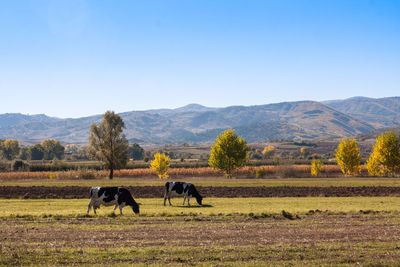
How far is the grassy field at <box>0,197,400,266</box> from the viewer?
15.5 meters

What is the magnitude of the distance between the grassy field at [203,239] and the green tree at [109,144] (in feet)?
188

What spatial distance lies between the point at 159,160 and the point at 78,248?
73.2 metres

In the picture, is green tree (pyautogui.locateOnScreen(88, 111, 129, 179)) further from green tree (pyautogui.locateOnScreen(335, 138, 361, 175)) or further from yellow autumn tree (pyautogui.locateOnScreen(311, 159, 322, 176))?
green tree (pyautogui.locateOnScreen(335, 138, 361, 175))

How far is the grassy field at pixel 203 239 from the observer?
15469mm

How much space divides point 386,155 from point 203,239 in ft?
275

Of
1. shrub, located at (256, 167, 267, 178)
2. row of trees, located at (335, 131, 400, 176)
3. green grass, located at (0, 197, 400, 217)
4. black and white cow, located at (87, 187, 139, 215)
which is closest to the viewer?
green grass, located at (0, 197, 400, 217)

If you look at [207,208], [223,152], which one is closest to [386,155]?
[223,152]

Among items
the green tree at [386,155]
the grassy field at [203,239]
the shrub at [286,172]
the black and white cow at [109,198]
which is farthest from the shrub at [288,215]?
the green tree at [386,155]

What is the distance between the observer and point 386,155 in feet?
301

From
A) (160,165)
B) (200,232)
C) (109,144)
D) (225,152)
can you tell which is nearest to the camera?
(200,232)

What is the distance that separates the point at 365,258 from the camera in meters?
15.5

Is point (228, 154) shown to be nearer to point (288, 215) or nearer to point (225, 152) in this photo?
point (225, 152)

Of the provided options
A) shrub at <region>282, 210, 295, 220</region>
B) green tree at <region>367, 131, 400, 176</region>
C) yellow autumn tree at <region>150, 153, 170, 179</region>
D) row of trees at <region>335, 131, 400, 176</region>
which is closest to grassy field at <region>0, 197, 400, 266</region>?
shrub at <region>282, 210, 295, 220</region>

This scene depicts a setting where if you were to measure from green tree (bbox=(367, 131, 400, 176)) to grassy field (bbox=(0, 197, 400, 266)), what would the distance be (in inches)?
2682
